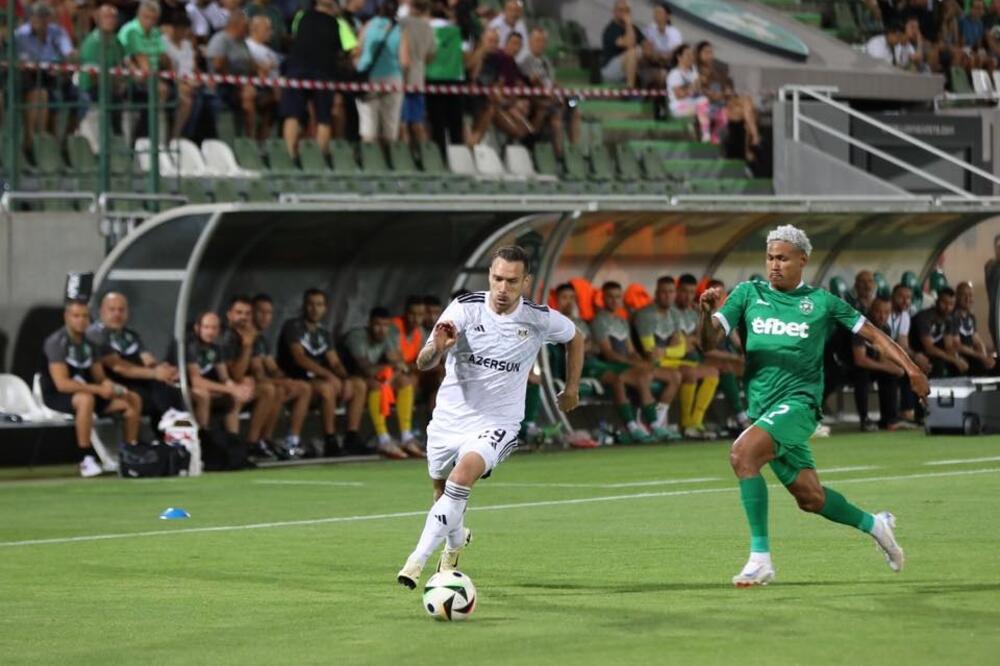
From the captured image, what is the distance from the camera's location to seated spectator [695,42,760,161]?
31.3 m

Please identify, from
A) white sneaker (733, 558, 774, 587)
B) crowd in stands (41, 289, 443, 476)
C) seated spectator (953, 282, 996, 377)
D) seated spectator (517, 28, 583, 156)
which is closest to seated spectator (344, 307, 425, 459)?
crowd in stands (41, 289, 443, 476)

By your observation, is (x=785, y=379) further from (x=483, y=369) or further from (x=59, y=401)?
(x=59, y=401)

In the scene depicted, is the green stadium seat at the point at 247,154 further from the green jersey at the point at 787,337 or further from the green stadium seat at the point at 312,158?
the green jersey at the point at 787,337

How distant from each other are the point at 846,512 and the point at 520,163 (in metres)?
17.5

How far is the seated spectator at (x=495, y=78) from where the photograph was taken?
2778cm

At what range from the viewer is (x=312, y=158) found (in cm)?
2541

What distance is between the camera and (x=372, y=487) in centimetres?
1828

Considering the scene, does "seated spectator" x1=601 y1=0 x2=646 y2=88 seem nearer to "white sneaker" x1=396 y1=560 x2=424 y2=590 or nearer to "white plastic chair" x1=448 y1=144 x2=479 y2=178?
"white plastic chair" x1=448 y1=144 x2=479 y2=178

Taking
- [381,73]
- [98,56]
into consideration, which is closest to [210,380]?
[98,56]

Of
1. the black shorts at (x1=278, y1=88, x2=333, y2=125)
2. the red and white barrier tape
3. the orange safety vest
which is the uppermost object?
the red and white barrier tape

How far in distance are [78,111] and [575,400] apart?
13104 millimetres

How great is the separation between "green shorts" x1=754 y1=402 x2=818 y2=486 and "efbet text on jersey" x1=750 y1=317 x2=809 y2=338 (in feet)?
1.24

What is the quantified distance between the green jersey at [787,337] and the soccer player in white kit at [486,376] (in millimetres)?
1012

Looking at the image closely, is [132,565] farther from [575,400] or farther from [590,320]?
[590,320]
